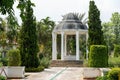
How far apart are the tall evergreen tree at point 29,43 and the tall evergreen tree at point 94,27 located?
4.65 metres

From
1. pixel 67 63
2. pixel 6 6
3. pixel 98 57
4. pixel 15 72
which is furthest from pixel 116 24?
pixel 6 6

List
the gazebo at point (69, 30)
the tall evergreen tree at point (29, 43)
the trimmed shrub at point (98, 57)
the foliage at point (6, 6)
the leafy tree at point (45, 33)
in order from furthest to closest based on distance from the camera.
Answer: the leafy tree at point (45, 33), the gazebo at point (69, 30), the tall evergreen tree at point (29, 43), the trimmed shrub at point (98, 57), the foliage at point (6, 6)

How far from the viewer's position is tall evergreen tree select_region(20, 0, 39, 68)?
1008 inches

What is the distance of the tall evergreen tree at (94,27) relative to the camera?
26.5m

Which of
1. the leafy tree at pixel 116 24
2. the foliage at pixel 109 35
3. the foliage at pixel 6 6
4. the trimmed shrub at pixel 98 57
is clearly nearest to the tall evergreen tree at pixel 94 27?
the trimmed shrub at pixel 98 57

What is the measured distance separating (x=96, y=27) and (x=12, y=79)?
11421mm

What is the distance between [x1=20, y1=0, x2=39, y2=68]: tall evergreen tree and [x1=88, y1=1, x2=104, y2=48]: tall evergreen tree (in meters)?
4.65

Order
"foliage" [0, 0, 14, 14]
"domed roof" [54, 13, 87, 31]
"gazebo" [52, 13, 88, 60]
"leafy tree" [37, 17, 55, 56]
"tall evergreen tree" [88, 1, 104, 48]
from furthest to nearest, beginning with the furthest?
"leafy tree" [37, 17, 55, 56] → "domed roof" [54, 13, 87, 31] → "gazebo" [52, 13, 88, 60] → "tall evergreen tree" [88, 1, 104, 48] → "foliage" [0, 0, 14, 14]

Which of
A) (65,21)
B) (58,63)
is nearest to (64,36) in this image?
Answer: (65,21)

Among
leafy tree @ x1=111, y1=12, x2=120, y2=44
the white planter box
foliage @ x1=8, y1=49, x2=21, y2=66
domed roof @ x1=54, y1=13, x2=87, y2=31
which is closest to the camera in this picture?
the white planter box

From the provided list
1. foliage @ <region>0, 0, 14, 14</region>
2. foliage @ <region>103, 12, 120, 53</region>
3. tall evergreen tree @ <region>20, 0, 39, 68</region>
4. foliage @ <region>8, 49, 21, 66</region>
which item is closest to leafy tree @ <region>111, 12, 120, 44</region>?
foliage @ <region>103, 12, 120, 53</region>

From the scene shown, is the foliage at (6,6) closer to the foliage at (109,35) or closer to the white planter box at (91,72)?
the white planter box at (91,72)

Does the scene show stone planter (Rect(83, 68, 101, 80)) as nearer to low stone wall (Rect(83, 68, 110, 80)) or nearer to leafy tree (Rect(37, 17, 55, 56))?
low stone wall (Rect(83, 68, 110, 80))

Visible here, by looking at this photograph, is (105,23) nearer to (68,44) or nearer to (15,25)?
(68,44)
